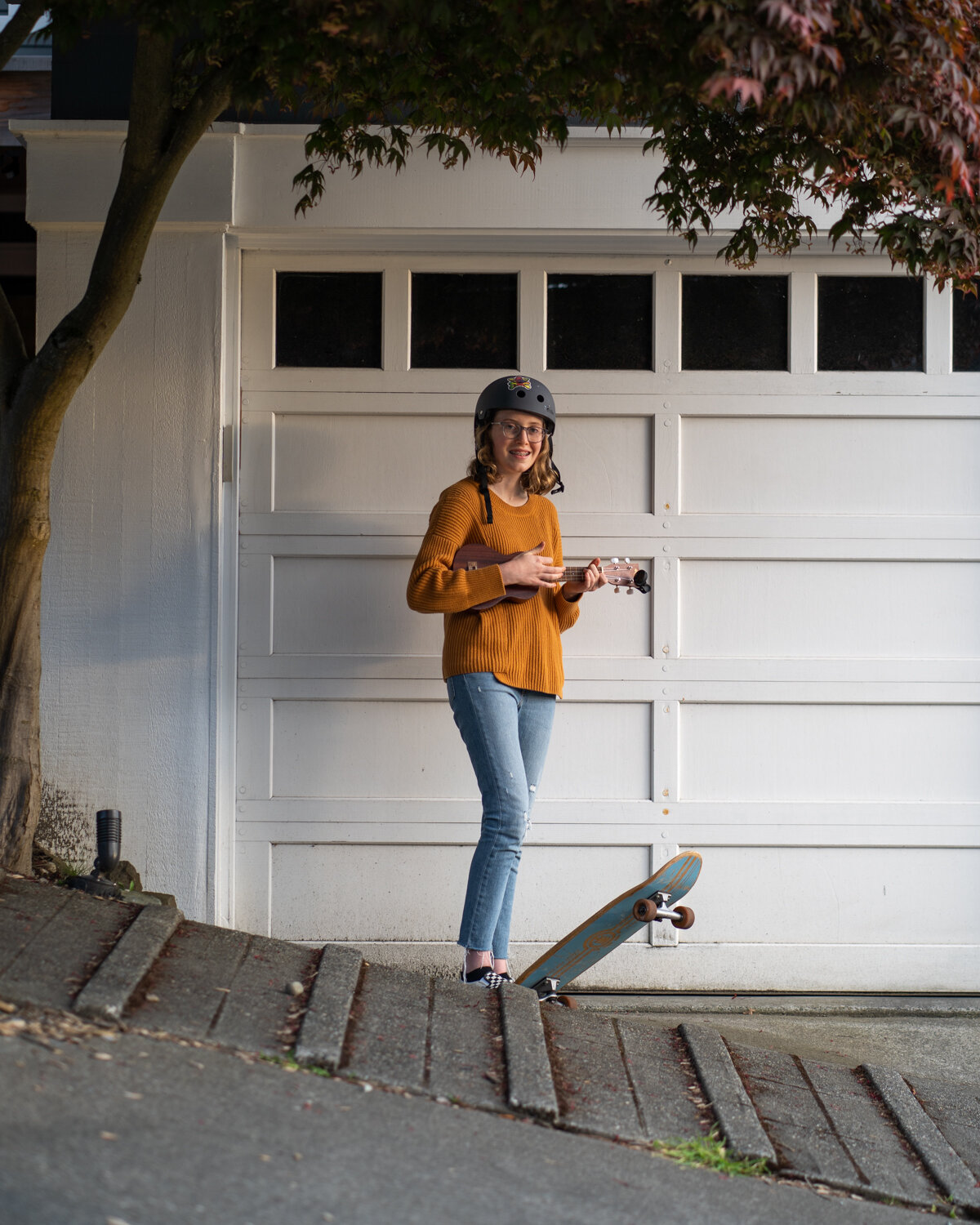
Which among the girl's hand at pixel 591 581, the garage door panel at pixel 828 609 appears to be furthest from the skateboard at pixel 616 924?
the garage door panel at pixel 828 609

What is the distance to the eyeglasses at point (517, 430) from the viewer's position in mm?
3480

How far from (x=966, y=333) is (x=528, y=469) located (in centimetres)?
185

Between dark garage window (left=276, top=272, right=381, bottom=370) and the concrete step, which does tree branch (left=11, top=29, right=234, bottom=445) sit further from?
A: the concrete step

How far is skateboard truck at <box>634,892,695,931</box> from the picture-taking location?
10.5 feet

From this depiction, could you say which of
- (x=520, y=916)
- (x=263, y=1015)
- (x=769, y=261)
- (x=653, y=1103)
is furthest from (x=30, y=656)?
(x=769, y=261)

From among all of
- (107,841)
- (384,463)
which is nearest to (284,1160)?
(107,841)

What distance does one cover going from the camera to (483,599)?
10.8ft

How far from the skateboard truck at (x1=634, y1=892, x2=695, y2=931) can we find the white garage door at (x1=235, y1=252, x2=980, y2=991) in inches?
30.0

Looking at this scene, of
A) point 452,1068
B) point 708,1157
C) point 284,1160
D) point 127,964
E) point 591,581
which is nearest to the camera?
point 284,1160

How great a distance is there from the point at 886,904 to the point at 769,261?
7.91 feet

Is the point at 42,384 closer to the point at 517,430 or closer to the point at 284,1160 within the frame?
the point at 517,430

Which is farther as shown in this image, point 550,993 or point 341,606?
point 341,606

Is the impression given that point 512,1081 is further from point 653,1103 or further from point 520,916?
point 520,916

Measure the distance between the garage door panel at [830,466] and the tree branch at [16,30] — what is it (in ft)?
8.02
